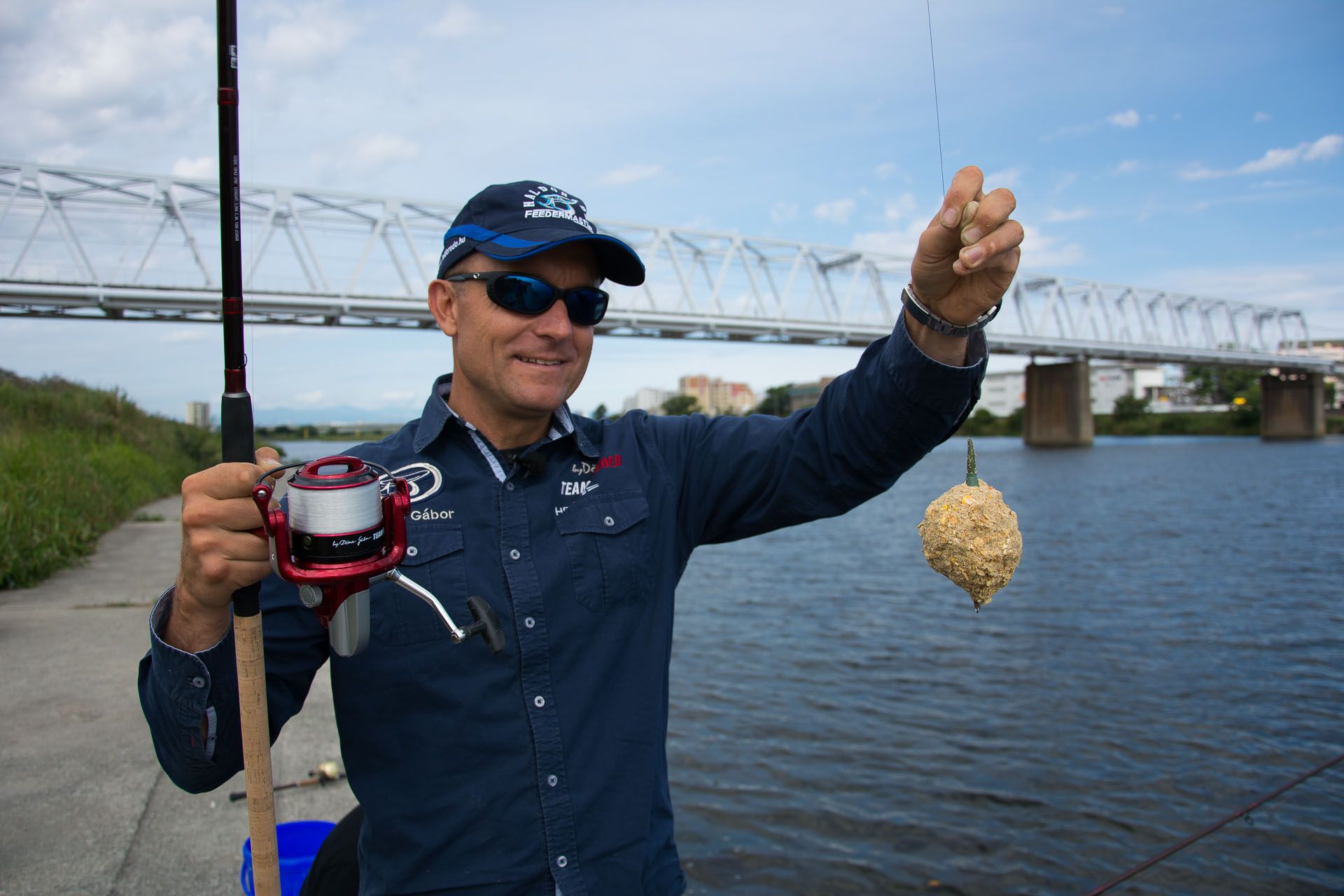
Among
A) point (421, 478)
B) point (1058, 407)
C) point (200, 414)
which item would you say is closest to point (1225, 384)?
point (1058, 407)

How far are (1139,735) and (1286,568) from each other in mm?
12298

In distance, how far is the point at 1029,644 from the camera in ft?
41.1

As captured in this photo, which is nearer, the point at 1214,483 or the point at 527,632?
the point at 527,632

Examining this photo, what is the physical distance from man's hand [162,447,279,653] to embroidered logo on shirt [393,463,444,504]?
1.66 feet

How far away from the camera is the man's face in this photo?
2471 millimetres

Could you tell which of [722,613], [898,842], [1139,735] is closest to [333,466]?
[898,842]

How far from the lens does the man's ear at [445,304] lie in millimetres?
2590

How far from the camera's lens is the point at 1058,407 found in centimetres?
7588

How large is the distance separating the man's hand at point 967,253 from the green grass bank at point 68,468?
406 inches

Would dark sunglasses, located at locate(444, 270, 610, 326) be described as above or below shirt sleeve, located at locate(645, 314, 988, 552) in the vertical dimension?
above

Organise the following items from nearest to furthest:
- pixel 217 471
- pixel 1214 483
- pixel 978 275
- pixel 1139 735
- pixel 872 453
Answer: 1. pixel 217 471
2. pixel 978 275
3. pixel 872 453
4. pixel 1139 735
5. pixel 1214 483

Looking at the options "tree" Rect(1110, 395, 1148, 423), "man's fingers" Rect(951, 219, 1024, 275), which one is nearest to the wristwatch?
"man's fingers" Rect(951, 219, 1024, 275)

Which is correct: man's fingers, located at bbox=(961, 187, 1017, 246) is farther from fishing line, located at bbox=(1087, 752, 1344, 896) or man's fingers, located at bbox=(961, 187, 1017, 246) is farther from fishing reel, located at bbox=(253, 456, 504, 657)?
fishing line, located at bbox=(1087, 752, 1344, 896)

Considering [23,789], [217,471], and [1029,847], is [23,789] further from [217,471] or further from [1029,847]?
[1029,847]
